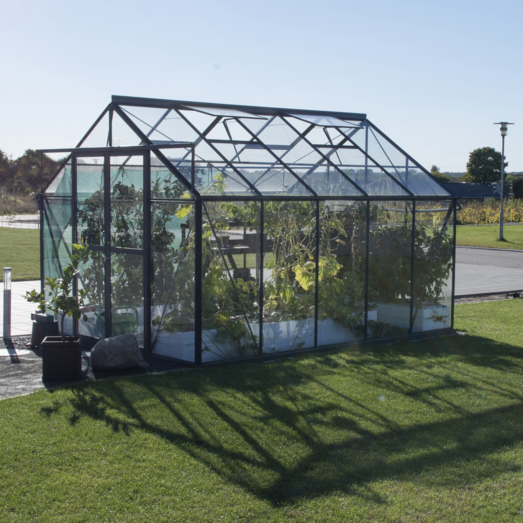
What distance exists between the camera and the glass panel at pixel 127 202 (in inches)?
295

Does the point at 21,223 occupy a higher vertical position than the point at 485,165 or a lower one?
lower

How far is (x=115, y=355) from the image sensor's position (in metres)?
6.85

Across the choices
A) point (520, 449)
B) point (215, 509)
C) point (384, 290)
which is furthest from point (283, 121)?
point (215, 509)

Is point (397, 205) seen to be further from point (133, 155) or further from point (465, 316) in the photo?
point (133, 155)

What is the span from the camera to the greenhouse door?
749 centimetres

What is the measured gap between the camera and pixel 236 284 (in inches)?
284

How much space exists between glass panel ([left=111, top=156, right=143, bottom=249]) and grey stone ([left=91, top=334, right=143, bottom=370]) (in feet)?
4.17

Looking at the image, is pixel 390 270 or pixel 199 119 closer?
pixel 199 119

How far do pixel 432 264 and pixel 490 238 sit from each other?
67.2 ft

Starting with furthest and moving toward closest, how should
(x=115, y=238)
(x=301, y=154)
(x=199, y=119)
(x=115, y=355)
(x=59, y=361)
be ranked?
(x=301, y=154)
(x=199, y=119)
(x=115, y=238)
(x=115, y=355)
(x=59, y=361)

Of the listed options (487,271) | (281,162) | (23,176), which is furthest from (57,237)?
(23,176)

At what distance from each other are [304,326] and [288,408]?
7.91ft

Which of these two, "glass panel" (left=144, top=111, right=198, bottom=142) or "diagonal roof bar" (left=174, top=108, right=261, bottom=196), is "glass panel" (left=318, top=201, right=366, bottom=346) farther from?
"glass panel" (left=144, top=111, right=198, bottom=142)

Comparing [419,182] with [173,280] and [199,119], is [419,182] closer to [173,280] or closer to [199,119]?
[199,119]
